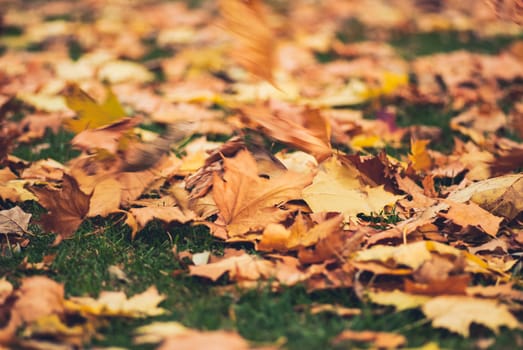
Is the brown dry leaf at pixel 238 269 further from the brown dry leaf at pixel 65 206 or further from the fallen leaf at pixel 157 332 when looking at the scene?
the brown dry leaf at pixel 65 206

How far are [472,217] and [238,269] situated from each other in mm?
609

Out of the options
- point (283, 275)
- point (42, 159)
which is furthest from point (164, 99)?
point (283, 275)

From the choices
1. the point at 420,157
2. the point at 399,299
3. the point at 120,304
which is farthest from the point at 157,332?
the point at 420,157

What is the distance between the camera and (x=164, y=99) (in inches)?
119

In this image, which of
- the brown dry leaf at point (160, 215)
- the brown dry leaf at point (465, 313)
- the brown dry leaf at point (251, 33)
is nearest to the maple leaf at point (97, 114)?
the brown dry leaf at point (160, 215)

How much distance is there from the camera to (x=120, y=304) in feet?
4.69

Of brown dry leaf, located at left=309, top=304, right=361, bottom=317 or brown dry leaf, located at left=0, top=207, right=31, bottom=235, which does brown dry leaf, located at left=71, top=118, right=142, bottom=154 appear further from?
brown dry leaf, located at left=309, top=304, right=361, bottom=317

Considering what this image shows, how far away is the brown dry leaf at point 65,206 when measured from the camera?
1.72 m

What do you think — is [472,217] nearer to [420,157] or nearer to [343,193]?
[343,193]

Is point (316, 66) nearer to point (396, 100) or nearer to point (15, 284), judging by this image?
point (396, 100)

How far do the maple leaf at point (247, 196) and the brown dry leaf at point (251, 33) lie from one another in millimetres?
248

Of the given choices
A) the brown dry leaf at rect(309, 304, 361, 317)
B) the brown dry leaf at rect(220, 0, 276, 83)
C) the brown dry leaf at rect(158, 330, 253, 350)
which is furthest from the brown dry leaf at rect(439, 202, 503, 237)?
the brown dry leaf at rect(158, 330, 253, 350)

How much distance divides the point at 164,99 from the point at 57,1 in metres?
2.44

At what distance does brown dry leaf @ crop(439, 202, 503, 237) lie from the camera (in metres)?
1.70
